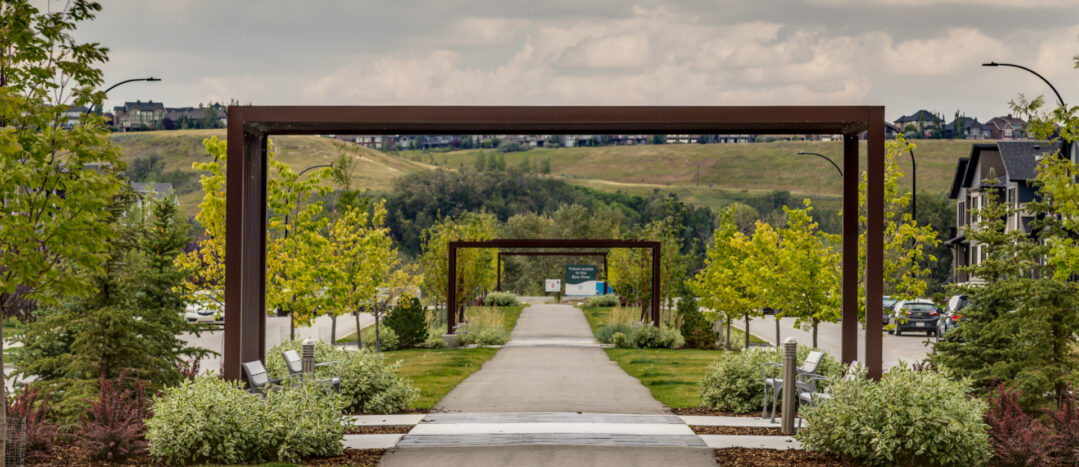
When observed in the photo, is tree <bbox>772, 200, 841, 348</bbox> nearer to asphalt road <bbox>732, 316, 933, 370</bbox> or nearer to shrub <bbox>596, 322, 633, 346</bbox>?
asphalt road <bbox>732, 316, 933, 370</bbox>

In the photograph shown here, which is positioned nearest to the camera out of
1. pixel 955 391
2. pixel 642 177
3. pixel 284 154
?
pixel 955 391

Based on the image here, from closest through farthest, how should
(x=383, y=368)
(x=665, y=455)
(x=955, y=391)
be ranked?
(x=955, y=391) < (x=665, y=455) < (x=383, y=368)

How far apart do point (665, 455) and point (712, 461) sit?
0.60 metres

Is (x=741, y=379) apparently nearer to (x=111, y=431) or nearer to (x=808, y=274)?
(x=808, y=274)

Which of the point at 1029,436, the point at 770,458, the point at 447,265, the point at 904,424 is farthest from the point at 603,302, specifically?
the point at 904,424

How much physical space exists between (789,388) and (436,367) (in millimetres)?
13153

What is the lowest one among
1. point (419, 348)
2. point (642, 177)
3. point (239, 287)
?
point (419, 348)

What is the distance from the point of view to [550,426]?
543 inches

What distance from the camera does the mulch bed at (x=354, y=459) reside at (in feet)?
36.0

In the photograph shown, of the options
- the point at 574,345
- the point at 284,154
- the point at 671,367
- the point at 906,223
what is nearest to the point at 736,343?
the point at 574,345

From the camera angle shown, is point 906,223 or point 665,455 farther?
point 906,223

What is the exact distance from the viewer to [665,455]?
1166 centimetres

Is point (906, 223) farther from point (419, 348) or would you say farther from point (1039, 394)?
point (419, 348)

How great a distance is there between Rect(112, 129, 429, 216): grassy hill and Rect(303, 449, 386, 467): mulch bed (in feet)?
455
